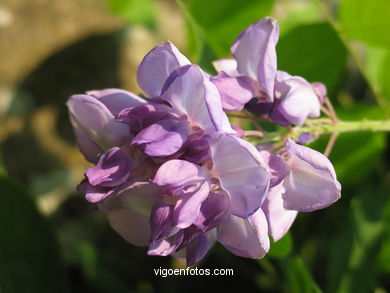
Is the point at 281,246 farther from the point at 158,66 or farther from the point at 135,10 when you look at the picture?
the point at 135,10

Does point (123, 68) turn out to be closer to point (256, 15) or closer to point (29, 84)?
point (29, 84)

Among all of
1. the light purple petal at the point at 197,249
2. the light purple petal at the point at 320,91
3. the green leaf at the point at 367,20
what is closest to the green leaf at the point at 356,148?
the green leaf at the point at 367,20

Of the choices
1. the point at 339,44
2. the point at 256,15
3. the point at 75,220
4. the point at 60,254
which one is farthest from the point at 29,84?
the point at 339,44

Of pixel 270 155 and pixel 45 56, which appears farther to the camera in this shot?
pixel 45 56

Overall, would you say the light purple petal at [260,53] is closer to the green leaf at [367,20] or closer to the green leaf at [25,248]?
the green leaf at [367,20]

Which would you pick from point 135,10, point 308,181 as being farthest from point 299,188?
point 135,10
